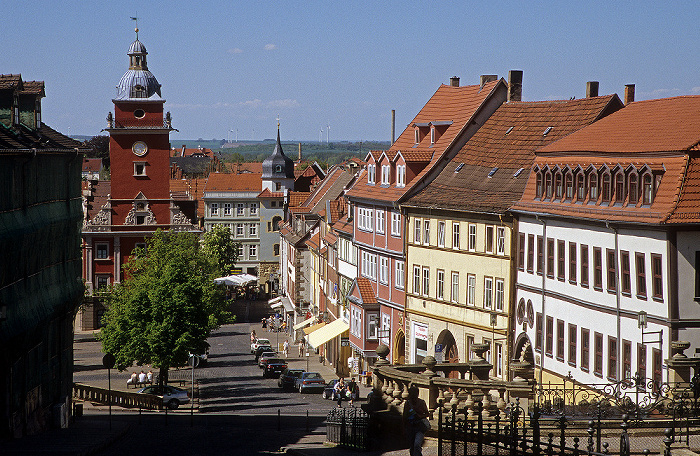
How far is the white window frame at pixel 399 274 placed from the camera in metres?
61.4

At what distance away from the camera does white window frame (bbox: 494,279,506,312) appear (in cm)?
5106

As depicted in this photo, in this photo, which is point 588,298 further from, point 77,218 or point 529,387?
point 77,218

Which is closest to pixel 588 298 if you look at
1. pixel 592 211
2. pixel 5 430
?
pixel 592 211

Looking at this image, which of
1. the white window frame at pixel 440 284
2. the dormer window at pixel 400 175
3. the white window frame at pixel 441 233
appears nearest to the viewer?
the white window frame at pixel 441 233

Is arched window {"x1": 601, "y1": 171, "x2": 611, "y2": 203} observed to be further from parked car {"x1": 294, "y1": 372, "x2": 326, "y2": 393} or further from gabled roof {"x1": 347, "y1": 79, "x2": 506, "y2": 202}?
parked car {"x1": 294, "y1": 372, "x2": 326, "y2": 393}

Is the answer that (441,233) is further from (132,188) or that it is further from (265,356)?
(132,188)

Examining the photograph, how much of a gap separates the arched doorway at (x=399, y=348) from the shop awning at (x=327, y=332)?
7.56 m

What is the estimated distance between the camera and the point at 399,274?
61.8 m

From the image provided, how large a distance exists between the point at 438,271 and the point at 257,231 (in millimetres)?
98978

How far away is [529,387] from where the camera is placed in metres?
26.7

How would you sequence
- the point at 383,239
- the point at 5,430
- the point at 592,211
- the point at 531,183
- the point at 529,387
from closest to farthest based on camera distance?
the point at 529,387, the point at 5,430, the point at 592,211, the point at 531,183, the point at 383,239

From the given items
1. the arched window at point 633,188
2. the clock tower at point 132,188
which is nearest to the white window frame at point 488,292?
the arched window at point 633,188

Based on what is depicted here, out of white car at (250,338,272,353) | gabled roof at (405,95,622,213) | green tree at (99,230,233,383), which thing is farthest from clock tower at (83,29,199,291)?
gabled roof at (405,95,622,213)

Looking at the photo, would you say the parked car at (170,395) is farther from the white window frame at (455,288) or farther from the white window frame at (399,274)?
the white window frame at (455,288)
